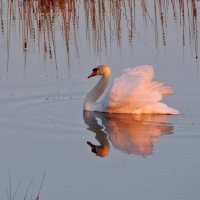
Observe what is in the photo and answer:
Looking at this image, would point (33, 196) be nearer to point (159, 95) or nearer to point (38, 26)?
point (159, 95)

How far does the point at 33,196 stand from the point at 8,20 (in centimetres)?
687

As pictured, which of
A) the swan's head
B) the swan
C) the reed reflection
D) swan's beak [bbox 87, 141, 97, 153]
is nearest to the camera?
swan's beak [bbox 87, 141, 97, 153]

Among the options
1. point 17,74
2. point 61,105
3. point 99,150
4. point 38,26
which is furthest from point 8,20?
point 99,150

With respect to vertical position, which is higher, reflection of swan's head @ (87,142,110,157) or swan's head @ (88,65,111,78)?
swan's head @ (88,65,111,78)

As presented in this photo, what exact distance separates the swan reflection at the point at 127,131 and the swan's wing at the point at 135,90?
15 cm

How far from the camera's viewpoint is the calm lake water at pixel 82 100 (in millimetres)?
6750

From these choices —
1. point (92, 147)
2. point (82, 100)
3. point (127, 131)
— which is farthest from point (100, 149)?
point (82, 100)

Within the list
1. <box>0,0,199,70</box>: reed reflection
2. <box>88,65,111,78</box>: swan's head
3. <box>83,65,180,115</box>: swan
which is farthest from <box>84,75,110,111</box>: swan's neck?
<box>0,0,199,70</box>: reed reflection

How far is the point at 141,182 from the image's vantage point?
22.0 ft

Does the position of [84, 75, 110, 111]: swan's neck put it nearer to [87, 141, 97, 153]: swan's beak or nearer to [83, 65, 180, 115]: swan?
[83, 65, 180, 115]: swan

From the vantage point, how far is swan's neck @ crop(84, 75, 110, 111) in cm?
980

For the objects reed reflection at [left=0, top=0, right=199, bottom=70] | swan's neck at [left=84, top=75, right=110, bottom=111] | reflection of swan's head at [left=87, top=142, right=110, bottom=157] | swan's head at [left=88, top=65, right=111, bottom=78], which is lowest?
reflection of swan's head at [left=87, top=142, right=110, bottom=157]

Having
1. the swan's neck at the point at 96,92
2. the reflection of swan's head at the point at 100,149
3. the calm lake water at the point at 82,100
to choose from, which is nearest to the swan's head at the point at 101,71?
the swan's neck at the point at 96,92

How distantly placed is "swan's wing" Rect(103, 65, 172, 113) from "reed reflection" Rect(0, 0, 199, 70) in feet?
4.80
